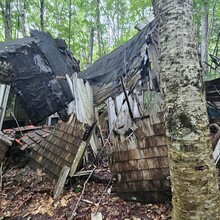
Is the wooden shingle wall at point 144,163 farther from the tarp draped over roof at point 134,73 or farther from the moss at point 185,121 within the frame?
the tarp draped over roof at point 134,73

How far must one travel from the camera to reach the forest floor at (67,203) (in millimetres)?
2686

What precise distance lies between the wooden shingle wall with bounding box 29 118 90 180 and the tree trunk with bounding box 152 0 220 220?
6.65ft

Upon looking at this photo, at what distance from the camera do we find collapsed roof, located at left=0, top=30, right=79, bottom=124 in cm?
613

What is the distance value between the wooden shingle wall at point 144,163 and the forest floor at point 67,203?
155 mm

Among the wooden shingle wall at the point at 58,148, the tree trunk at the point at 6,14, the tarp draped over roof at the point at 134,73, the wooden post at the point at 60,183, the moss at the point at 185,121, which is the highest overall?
the tree trunk at the point at 6,14

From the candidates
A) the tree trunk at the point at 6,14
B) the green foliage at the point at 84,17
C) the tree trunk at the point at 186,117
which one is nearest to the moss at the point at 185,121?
the tree trunk at the point at 186,117

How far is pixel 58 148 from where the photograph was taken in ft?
12.5

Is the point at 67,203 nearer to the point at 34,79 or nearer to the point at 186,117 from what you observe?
the point at 186,117

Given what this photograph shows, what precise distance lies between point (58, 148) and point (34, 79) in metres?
3.49

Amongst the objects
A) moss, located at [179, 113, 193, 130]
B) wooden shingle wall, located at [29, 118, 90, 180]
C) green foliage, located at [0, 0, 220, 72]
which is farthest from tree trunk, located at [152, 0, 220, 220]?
green foliage, located at [0, 0, 220, 72]

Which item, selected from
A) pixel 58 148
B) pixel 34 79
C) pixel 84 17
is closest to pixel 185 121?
pixel 58 148

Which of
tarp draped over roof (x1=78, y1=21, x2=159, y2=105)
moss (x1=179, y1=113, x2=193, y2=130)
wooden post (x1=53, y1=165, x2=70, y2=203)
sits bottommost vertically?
wooden post (x1=53, y1=165, x2=70, y2=203)

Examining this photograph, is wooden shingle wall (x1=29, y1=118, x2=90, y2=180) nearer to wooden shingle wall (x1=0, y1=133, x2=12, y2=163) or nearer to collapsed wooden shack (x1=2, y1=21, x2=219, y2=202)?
collapsed wooden shack (x1=2, y1=21, x2=219, y2=202)

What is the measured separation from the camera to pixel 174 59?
1.67 m
